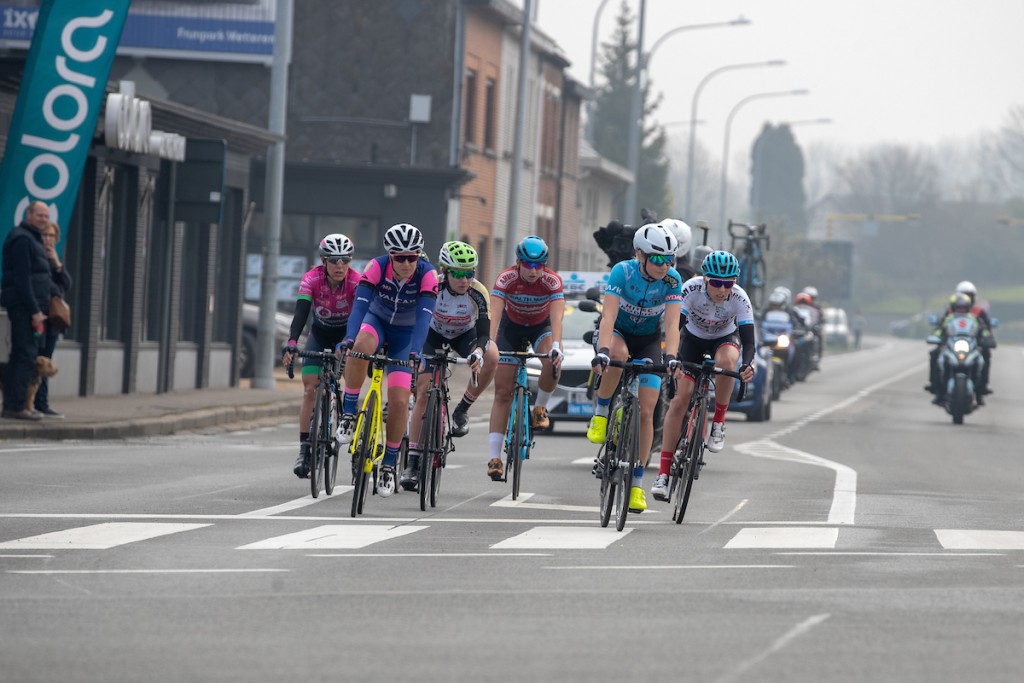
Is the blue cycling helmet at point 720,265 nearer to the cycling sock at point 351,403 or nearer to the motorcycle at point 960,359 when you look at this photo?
the cycling sock at point 351,403

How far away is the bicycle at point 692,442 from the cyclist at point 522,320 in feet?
3.44

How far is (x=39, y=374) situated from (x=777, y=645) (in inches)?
507

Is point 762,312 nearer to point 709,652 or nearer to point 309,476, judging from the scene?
point 309,476

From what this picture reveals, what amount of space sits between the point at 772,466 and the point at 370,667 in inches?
473

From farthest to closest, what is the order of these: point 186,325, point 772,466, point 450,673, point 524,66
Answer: point 524,66 → point 186,325 → point 772,466 → point 450,673

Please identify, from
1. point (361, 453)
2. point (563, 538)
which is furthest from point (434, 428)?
point (563, 538)

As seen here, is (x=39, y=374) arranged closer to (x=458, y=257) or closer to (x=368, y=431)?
(x=458, y=257)

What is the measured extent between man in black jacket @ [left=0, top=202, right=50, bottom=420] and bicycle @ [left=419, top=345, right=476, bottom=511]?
6743 millimetres

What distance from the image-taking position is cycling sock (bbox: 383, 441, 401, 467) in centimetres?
1263

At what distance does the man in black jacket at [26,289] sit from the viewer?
1844 cm

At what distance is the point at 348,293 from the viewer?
1368 centimetres

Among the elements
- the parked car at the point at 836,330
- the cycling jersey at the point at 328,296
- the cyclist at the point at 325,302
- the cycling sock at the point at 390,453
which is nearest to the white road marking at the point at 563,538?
the cycling sock at the point at 390,453

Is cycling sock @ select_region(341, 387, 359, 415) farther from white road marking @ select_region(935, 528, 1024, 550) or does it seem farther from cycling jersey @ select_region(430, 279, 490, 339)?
white road marking @ select_region(935, 528, 1024, 550)

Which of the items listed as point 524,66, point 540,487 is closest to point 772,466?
point 540,487
